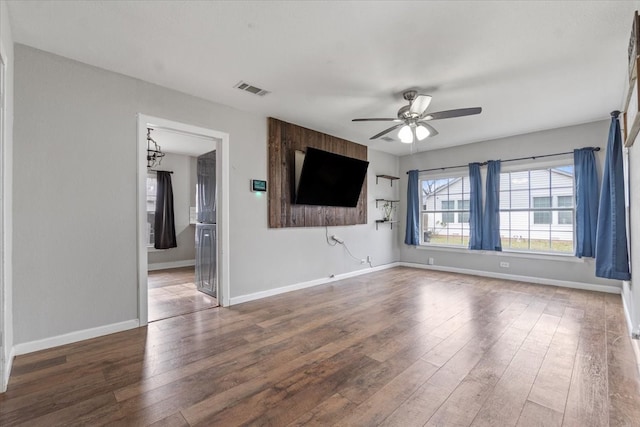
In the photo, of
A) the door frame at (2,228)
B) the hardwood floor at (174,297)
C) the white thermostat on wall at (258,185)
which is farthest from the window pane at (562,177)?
the door frame at (2,228)

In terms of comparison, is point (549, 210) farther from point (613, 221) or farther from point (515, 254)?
point (613, 221)

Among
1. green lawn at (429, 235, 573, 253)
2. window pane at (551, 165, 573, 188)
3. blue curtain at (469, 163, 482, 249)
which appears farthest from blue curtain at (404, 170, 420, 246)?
window pane at (551, 165, 573, 188)

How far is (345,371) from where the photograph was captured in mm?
2102

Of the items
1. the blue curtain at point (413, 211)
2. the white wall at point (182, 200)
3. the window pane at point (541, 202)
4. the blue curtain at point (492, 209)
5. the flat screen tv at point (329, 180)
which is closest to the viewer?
the flat screen tv at point (329, 180)

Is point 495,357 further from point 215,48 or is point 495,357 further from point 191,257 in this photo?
point 191,257

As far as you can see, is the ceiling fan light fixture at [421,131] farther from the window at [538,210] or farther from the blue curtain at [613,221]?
the window at [538,210]

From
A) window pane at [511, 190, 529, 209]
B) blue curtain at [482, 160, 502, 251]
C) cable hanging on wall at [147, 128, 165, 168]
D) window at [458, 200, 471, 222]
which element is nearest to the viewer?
cable hanging on wall at [147, 128, 165, 168]

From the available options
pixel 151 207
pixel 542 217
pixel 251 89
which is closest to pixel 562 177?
pixel 542 217

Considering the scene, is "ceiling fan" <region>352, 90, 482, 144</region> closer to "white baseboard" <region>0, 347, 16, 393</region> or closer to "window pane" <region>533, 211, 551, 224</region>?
"window pane" <region>533, 211, 551, 224</region>

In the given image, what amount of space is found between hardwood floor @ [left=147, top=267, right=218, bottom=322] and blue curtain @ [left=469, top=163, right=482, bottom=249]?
457cm

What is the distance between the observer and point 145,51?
2512 millimetres

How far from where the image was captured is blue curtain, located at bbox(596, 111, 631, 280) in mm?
3338

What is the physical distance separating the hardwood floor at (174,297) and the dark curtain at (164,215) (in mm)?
792

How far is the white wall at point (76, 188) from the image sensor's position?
2426 mm
